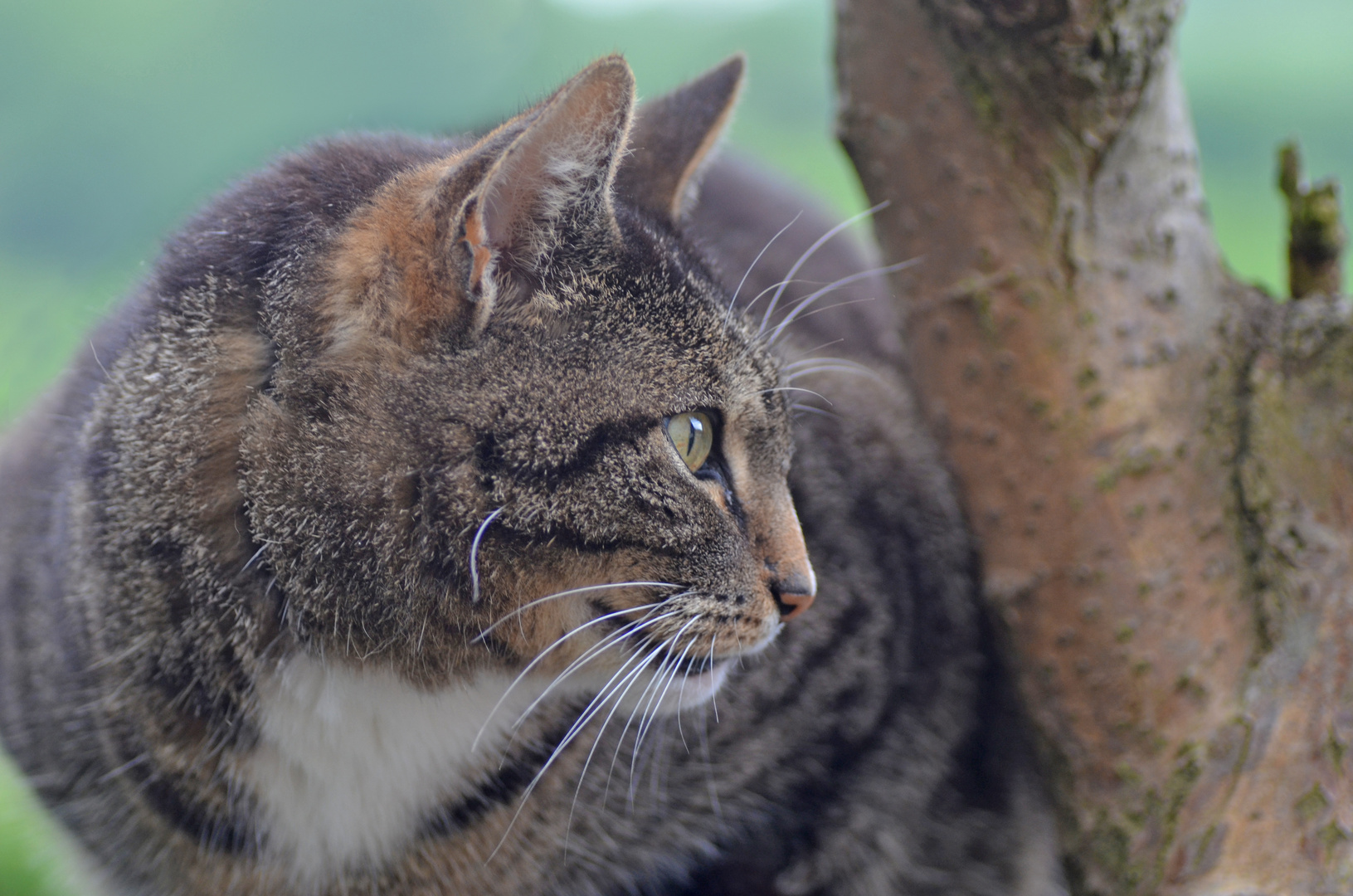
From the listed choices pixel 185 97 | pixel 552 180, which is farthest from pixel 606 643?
pixel 185 97

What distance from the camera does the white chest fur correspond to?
0.91m

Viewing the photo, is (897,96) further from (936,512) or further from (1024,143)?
(936,512)

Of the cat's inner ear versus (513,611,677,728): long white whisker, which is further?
(513,611,677,728): long white whisker

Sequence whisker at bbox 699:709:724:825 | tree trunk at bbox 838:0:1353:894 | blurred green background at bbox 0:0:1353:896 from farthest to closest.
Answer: blurred green background at bbox 0:0:1353:896
whisker at bbox 699:709:724:825
tree trunk at bbox 838:0:1353:894

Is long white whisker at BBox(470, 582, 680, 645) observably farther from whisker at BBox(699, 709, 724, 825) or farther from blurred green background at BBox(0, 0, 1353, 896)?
blurred green background at BBox(0, 0, 1353, 896)

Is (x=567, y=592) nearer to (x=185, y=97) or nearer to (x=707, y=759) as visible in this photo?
(x=707, y=759)

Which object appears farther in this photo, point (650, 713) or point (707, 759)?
point (707, 759)

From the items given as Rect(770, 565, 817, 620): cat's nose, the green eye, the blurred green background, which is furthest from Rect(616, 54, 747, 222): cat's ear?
Rect(770, 565, 817, 620): cat's nose

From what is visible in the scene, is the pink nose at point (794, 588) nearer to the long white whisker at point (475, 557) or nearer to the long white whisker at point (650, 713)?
the long white whisker at point (650, 713)

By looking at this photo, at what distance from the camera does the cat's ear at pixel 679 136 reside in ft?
3.65

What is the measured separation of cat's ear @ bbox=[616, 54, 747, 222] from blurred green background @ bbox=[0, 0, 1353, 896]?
148 millimetres

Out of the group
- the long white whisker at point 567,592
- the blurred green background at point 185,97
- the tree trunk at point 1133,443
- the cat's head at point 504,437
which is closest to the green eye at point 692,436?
the cat's head at point 504,437

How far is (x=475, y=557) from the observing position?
84 centimetres

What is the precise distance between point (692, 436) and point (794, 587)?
0.17 m
